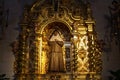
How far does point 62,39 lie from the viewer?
424 inches

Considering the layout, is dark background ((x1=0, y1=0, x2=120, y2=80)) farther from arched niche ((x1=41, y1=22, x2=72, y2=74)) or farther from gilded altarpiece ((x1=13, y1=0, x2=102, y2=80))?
arched niche ((x1=41, y1=22, x2=72, y2=74))

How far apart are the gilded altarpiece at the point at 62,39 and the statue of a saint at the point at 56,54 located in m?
0.06

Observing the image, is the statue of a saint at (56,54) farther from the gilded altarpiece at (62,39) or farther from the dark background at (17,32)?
the dark background at (17,32)

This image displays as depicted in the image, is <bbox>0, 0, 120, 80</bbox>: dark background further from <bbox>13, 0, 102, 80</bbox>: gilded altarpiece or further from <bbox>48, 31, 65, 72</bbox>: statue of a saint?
<bbox>48, 31, 65, 72</bbox>: statue of a saint

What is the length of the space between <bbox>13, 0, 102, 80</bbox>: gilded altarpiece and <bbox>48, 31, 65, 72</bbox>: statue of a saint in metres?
0.06

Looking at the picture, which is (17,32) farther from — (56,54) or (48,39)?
(56,54)

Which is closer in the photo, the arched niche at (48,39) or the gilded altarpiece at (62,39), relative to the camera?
the gilded altarpiece at (62,39)

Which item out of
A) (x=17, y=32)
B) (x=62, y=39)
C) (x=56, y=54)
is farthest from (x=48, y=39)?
(x=17, y=32)

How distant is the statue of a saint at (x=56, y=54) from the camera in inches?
409

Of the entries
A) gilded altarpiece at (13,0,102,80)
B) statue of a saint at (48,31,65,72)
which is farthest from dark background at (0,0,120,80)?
statue of a saint at (48,31,65,72)

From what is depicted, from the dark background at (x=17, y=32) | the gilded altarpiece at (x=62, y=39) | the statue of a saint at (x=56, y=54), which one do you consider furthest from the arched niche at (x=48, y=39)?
the dark background at (x=17, y=32)

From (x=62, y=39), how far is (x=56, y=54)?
0.70 metres

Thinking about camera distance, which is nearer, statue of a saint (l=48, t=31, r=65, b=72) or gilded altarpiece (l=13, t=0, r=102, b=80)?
gilded altarpiece (l=13, t=0, r=102, b=80)

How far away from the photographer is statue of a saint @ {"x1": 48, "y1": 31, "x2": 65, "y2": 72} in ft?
34.1
